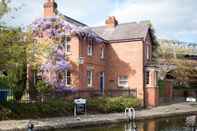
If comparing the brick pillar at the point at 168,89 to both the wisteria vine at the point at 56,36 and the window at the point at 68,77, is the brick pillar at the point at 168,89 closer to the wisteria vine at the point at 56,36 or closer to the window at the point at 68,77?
the wisteria vine at the point at 56,36

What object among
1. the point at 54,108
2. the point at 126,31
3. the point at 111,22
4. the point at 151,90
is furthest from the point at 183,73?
the point at 54,108

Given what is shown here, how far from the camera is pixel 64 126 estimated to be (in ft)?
83.1

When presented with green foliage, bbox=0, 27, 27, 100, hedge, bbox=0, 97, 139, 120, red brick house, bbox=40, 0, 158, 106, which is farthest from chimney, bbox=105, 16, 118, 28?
green foliage, bbox=0, 27, 27, 100

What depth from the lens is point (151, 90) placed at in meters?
44.1

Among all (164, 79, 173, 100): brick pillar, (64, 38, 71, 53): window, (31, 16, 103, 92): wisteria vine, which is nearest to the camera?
(31, 16, 103, 92): wisteria vine

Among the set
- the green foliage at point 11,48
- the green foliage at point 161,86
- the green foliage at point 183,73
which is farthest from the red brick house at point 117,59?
the green foliage at point 11,48

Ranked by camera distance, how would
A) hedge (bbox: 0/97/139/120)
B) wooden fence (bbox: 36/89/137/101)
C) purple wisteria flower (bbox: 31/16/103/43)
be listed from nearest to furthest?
hedge (bbox: 0/97/139/120) < wooden fence (bbox: 36/89/137/101) < purple wisteria flower (bbox: 31/16/103/43)

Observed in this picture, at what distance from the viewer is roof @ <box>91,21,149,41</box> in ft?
147

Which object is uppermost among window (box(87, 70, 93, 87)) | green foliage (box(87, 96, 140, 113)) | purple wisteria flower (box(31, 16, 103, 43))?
purple wisteria flower (box(31, 16, 103, 43))

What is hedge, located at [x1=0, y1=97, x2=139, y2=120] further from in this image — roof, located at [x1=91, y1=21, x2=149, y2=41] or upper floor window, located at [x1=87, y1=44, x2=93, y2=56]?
roof, located at [x1=91, y1=21, x2=149, y2=41]

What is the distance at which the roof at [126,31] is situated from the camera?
147 ft

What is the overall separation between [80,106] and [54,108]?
228 cm

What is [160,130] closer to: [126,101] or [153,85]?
[126,101]

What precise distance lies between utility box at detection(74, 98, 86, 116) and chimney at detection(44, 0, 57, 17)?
1282 cm
